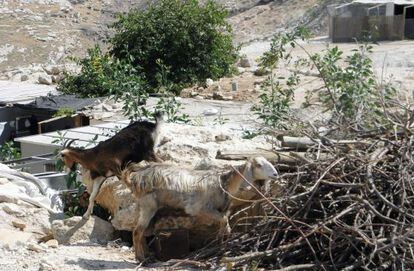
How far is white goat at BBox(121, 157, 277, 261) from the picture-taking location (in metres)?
7.30

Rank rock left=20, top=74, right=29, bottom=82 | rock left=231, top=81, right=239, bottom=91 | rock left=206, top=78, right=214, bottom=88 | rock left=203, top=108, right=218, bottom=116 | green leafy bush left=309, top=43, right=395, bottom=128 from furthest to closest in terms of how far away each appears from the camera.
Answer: rock left=20, top=74, right=29, bottom=82 → rock left=206, top=78, right=214, bottom=88 → rock left=231, top=81, right=239, bottom=91 → rock left=203, top=108, right=218, bottom=116 → green leafy bush left=309, top=43, right=395, bottom=128

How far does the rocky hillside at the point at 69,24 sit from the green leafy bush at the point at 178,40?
13.4 m

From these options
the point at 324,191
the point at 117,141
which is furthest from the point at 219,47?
the point at 324,191

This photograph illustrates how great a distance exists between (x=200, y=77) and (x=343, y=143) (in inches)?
595

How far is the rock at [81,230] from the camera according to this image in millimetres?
8375

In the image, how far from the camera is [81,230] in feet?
27.5

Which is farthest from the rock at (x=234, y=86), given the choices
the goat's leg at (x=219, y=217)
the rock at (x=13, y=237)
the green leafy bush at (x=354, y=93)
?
the goat's leg at (x=219, y=217)

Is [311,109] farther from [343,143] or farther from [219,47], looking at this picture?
[343,143]

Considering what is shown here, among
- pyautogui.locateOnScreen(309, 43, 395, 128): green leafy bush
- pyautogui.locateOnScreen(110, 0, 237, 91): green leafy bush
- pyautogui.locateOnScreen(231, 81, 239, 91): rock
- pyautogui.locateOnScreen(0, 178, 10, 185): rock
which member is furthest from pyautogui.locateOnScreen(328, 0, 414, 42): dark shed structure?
pyautogui.locateOnScreen(0, 178, 10, 185): rock

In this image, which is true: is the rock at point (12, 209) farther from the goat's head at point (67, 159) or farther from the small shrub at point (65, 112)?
the small shrub at point (65, 112)

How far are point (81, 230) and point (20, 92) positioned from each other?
12849 mm

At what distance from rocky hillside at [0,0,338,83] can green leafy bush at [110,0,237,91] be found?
44.0ft

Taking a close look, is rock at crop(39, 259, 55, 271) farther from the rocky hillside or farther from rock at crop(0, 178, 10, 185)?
the rocky hillside

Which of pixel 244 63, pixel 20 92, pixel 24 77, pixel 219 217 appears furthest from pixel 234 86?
pixel 219 217
